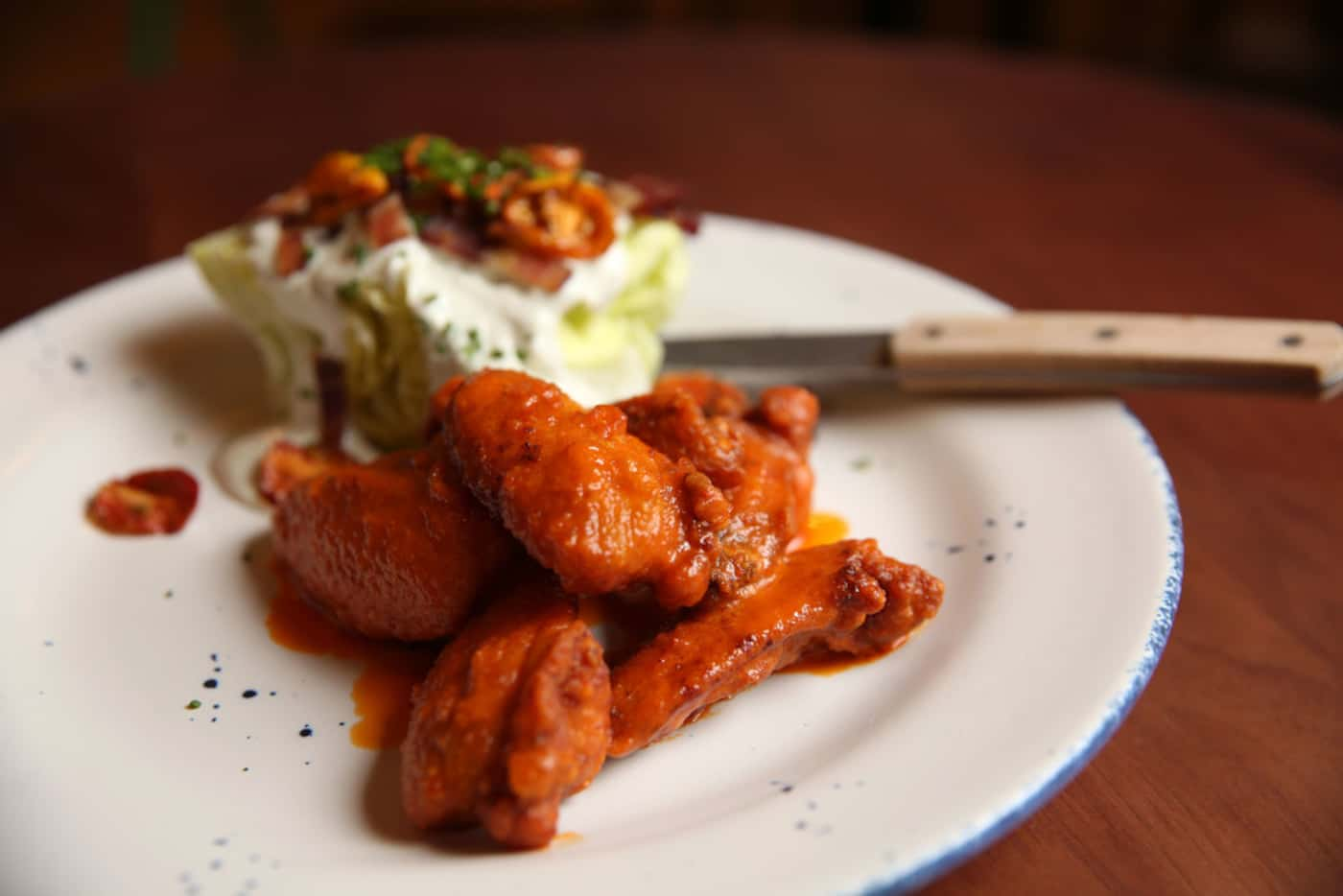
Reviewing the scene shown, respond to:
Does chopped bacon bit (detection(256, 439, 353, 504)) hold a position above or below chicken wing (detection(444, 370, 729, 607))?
below

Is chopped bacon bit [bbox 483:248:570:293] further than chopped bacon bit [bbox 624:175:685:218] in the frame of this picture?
No

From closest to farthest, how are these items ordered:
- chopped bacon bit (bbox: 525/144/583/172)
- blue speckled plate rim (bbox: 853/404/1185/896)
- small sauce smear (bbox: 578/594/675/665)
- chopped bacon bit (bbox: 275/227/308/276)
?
1. blue speckled plate rim (bbox: 853/404/1185/896)
2. small sauce smear (bbox: 578/594/675/665)
3. chopped bacon bit (bbox: 275/227/308/276)
4. chopped bacon bit (bbox: 525/144/583/172)

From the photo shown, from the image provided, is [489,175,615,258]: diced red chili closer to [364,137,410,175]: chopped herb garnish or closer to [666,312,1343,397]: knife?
[364,137,410,175]: chopped herb garnish

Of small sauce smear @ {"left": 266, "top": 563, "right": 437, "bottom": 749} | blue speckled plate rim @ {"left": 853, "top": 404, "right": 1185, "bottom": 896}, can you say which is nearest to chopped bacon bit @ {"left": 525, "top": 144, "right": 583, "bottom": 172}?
small sauce smear @ {"left": 266, "top": 563, "right": 437, "bottom": 749}

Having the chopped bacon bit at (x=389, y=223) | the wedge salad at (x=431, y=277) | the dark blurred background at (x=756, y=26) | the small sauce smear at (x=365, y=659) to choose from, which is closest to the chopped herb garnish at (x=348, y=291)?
the wedge salad at (x=431, y=277)

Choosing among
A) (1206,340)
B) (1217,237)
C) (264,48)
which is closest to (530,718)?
(1206,340)

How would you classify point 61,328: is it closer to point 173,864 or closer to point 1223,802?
point 173,864

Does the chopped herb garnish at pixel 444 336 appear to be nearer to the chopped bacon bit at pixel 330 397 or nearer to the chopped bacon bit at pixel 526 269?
the chopped bacon bit at pixel 526 269
